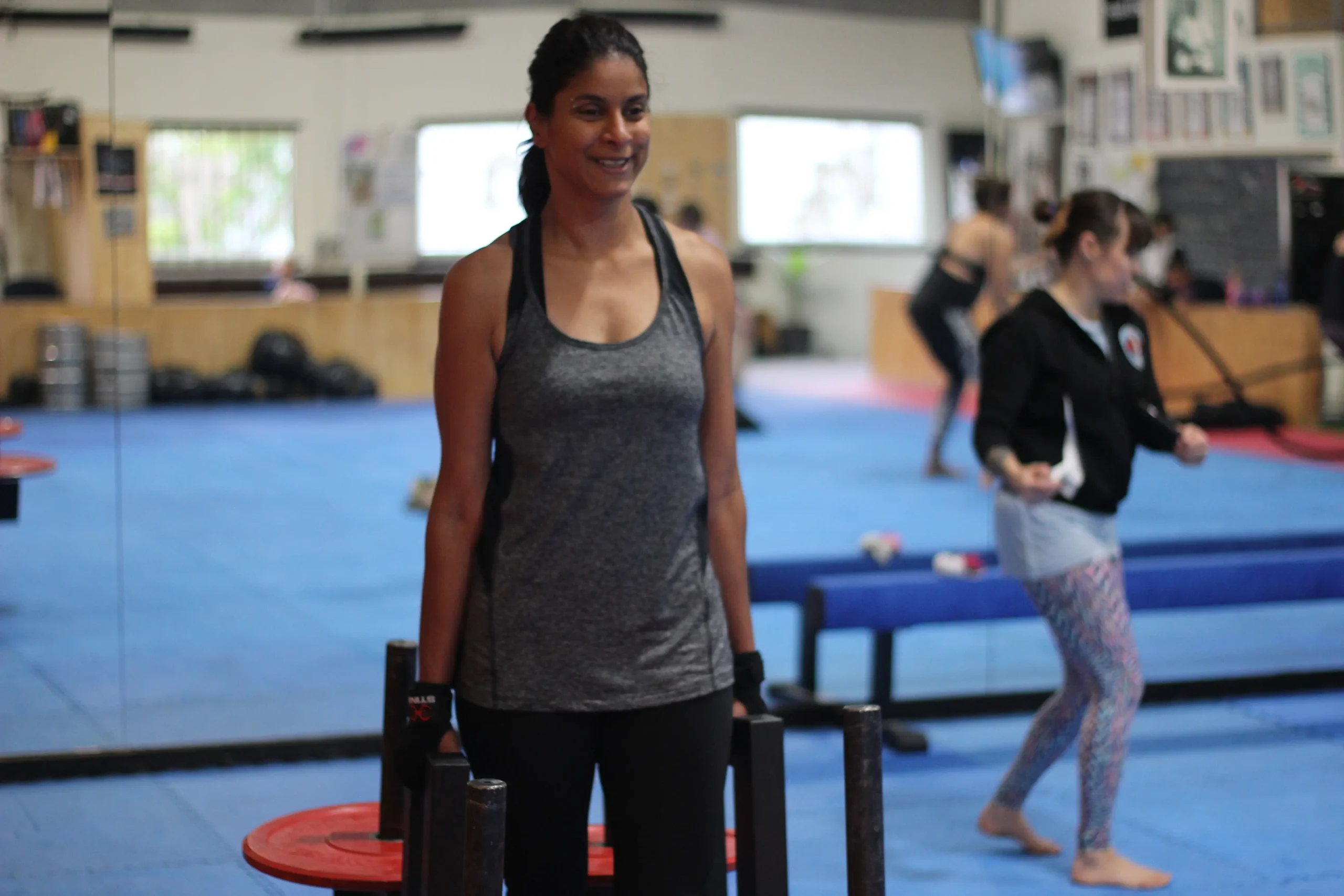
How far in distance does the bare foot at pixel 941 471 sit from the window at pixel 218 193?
2950 millimetres

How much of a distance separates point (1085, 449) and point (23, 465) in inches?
118

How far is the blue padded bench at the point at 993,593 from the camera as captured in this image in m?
4.89

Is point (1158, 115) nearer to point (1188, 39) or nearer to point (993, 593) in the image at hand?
point (1188, 39)

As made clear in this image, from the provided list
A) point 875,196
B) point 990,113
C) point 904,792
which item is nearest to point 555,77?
point 904,792

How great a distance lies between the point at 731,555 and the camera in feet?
7.50

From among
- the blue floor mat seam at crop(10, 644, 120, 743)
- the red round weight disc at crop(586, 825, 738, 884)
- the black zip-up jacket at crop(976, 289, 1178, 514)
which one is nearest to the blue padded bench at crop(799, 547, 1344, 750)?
the black zip-up jacket at crop(976, 289, 1178, 514)

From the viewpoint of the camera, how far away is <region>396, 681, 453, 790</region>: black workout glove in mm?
2209

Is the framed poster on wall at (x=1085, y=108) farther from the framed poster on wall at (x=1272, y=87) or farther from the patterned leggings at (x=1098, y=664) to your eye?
the patterned leggings at (x=1098, y=664)

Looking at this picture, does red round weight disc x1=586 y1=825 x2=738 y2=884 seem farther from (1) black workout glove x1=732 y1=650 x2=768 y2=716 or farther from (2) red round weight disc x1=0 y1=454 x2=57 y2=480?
(2) red round weight disc x1=0 y1=454 x2=57 y2=480

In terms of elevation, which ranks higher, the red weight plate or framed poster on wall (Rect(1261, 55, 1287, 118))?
framed poster on wall (Rect(1261, 55, 1287, 118))

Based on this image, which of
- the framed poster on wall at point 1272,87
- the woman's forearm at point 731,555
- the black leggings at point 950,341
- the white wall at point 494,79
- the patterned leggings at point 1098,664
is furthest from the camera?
the black leggings at point 950,341

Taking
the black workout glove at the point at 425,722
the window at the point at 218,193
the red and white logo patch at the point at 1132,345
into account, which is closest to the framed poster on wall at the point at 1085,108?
the red and white logo patch at the point at 1132,345

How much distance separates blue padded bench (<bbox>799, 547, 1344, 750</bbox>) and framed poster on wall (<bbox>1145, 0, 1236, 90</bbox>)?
1.58 meters

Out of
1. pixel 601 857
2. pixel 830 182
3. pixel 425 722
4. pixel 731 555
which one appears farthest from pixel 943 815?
pixel 830 182
